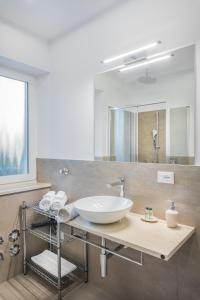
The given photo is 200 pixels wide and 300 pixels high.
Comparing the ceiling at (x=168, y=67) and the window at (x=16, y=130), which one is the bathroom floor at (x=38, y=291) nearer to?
the window at (x=16, y=130)

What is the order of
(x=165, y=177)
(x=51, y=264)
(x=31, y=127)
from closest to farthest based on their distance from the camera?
(x=165, y=177)
(x=51, y=264)
(x=31, y=127)

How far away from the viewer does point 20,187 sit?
2.19 metres

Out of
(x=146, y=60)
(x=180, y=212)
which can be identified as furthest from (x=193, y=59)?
(x=180, y=212)

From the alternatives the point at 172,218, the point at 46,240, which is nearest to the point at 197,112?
the point at 172,218

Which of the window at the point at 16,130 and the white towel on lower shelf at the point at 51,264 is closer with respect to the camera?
the white towel on lower shelf at the point at 51,264

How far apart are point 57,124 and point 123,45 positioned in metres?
1.06

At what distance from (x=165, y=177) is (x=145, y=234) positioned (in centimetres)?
45

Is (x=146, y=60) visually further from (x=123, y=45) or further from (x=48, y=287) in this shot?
(x=48, y=287)

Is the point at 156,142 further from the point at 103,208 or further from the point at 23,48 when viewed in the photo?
the point at 23,48

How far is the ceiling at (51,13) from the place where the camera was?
1.77 metres

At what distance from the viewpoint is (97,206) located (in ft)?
5.59

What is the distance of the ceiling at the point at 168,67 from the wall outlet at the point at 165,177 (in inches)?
29.0

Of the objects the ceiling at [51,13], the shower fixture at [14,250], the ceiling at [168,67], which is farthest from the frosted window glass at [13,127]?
the ceiling at [168,67]

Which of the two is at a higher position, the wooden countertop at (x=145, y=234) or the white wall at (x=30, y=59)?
the white wall at (x=30, y=59)
